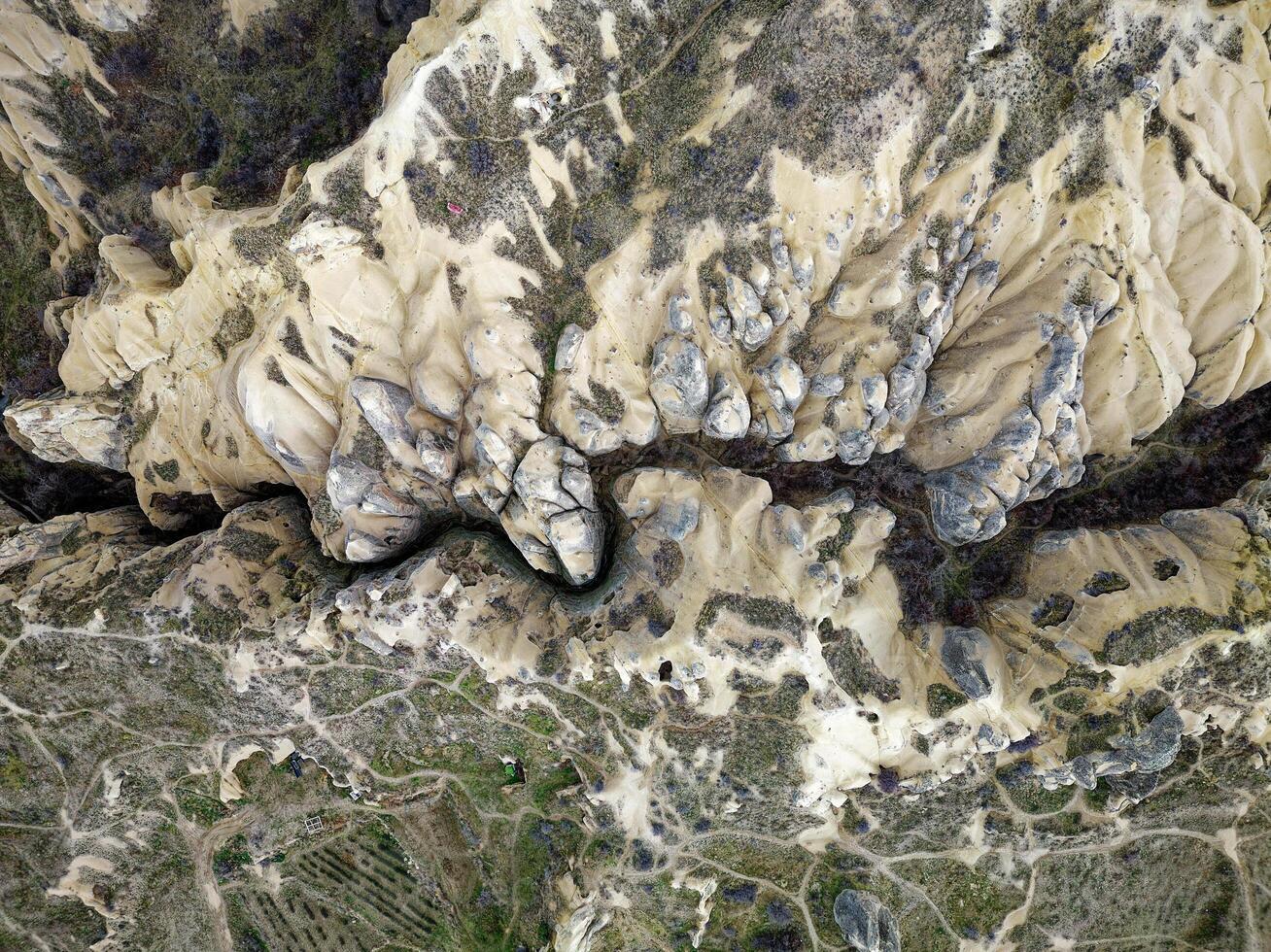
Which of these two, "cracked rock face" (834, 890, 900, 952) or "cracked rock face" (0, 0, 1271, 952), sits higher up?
"cracked rock face" (0, 0, 1271, 952)

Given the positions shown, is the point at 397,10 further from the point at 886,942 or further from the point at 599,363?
the point at 886,942

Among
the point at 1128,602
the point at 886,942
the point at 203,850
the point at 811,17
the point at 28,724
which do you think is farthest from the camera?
the point at 203,850

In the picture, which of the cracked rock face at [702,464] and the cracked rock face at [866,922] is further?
the cracked rock face at [866,922]

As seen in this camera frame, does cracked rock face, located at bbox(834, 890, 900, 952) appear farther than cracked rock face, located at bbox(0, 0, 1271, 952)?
A: Yes

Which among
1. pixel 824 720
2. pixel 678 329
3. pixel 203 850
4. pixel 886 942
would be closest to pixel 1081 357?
pixel 678 329

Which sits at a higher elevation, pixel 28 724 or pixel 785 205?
pixel 785 205

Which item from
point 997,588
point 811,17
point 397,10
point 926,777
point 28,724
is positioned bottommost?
point 926,777

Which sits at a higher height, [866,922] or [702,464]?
[702,464]

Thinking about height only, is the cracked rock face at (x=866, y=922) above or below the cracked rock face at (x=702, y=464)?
below
